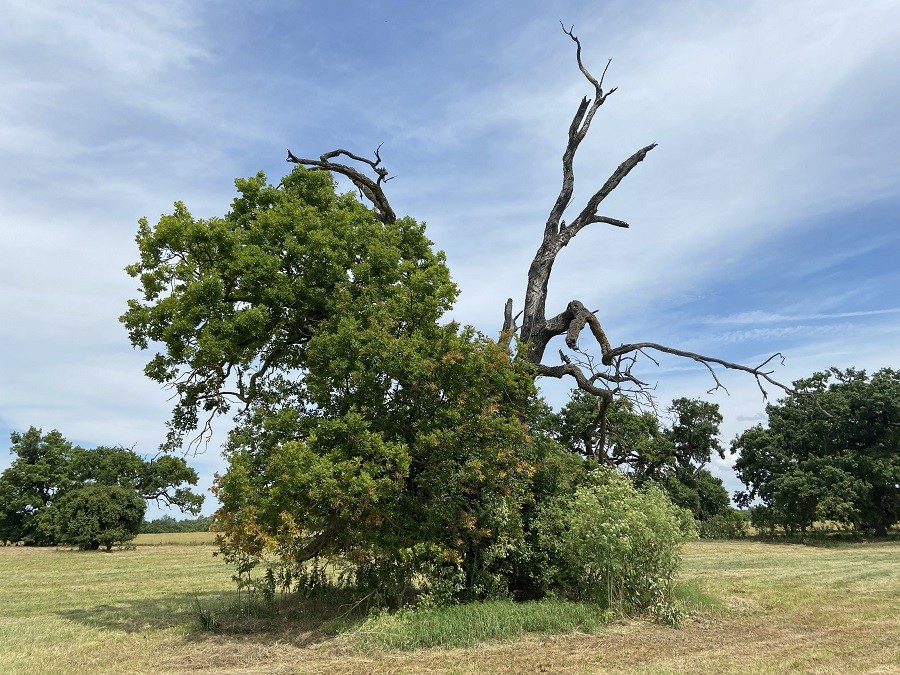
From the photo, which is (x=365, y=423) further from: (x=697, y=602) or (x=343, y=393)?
(x=697, y=602)

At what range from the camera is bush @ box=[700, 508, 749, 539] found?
49.3 meters

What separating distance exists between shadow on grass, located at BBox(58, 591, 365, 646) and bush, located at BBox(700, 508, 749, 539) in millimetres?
41714

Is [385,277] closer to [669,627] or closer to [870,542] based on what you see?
[669,627]

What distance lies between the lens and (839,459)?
4300cm

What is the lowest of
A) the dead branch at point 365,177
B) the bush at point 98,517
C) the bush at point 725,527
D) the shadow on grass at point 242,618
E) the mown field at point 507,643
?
the mown field at point 507,643

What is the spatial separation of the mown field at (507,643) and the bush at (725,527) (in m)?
30.6

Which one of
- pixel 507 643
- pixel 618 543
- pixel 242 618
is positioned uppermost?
pixel 618 543

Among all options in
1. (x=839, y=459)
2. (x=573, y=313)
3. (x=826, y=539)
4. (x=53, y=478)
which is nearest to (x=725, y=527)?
(x=826, y=539)

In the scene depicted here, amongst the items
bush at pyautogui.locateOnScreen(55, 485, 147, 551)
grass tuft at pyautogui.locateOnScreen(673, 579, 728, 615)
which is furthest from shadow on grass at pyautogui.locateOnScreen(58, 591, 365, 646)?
bush at pyautogui.locateOnScreen(55, 485, 147, 551)

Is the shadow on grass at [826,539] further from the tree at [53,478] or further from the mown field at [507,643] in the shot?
the tree at [53,478]

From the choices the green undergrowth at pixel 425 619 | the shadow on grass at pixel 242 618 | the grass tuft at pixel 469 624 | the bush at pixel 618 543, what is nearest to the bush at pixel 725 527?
the green undergrowth at pixel 425 619

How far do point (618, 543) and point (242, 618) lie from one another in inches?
320

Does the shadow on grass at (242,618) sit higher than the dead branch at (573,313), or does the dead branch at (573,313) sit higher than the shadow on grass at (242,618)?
the dead branch at (573,313)

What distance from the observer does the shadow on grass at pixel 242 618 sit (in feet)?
40.4
